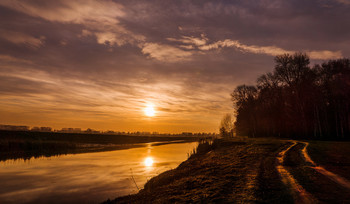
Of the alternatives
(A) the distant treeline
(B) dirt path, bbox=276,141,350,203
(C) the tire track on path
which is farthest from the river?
(A) the distant treeline

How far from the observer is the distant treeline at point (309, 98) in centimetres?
3978

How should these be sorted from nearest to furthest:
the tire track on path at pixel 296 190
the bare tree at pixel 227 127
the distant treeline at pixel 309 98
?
the tire track on path at pixel 296 190 < the distant treeline at pixel 309 98 < the bare tree at pixel 227 127

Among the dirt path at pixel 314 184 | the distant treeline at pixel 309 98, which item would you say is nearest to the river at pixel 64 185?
the dirt path at pixel 314 184

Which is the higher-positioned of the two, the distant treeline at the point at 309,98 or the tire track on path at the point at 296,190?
the distant treeline at the point at 309,98

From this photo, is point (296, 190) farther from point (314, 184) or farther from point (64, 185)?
point (64, 185)

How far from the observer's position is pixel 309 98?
41250 mm

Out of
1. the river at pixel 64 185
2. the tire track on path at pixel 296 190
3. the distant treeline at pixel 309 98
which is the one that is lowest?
the river at pixel 64 185

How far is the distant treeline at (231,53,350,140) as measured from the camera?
3978 cm

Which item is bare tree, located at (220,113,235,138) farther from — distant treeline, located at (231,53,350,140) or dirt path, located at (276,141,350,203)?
dirt path, located at (276,141,350,203)

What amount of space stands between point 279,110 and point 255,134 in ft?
45.3

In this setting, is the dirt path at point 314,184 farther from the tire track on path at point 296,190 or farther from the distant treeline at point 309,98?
the distant treeline at point 309,98

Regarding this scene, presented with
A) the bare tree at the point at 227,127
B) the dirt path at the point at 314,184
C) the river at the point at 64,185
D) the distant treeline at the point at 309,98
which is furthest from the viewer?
the bare tree at the point at 227,127

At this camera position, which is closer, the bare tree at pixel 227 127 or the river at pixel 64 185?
the river at pixel 64 185

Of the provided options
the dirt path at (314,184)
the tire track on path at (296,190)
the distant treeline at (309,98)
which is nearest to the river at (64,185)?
the tire track on path at (296,190)
